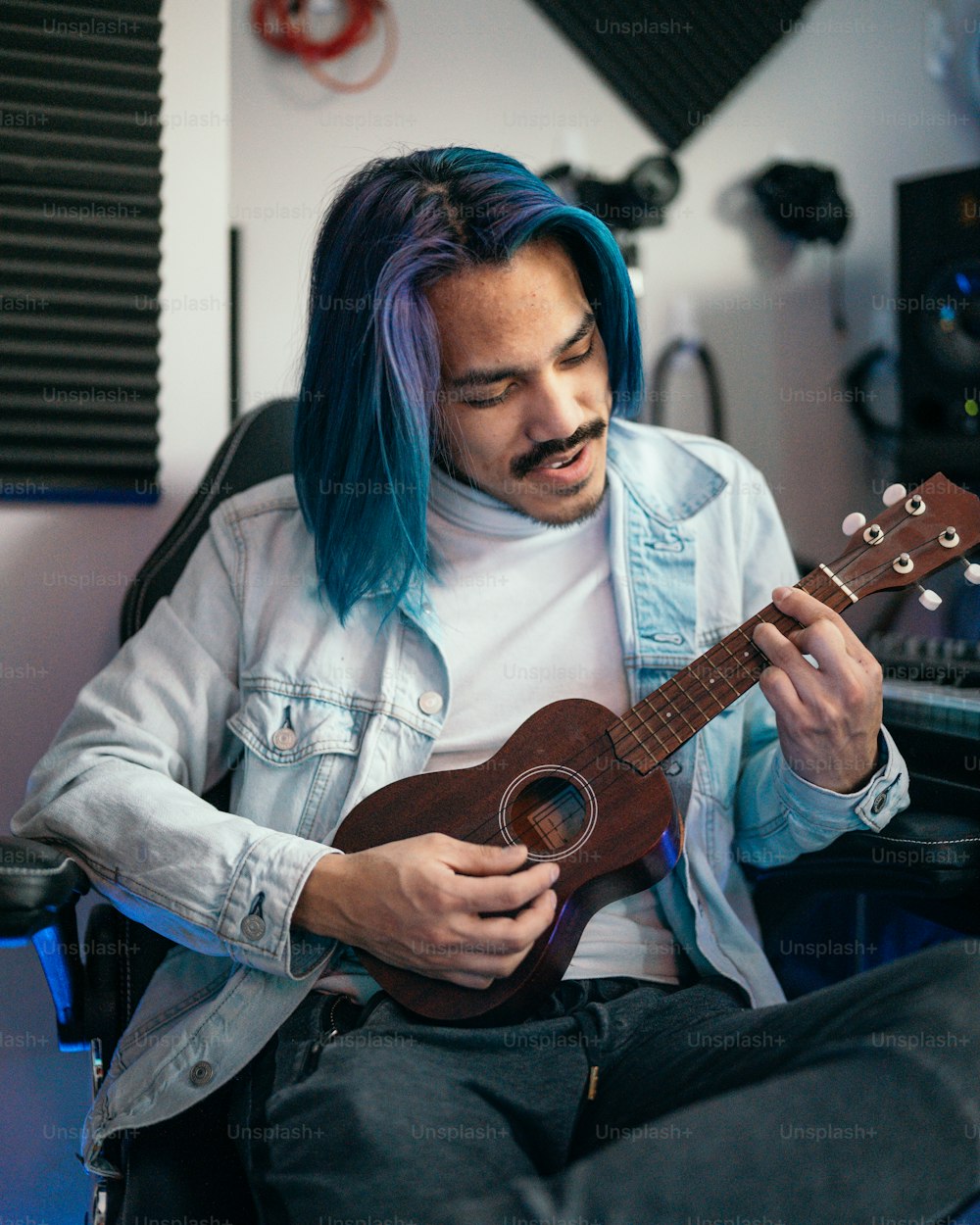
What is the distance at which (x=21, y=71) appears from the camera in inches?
62.0

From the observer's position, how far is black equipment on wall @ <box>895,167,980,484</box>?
2.16m

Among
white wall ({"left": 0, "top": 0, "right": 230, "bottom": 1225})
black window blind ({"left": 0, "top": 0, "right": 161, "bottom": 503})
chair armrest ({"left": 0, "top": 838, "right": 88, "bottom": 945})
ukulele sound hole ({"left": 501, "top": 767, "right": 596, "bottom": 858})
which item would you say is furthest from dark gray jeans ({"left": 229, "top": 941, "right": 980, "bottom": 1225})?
black window blind ({"left": 0, "top": 0, "right": 161, "bottom": 503})

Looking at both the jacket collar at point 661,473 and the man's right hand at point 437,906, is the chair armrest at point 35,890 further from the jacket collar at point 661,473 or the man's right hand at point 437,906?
the jacket collar at point 661,473

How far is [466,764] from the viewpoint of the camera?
51.4 inches

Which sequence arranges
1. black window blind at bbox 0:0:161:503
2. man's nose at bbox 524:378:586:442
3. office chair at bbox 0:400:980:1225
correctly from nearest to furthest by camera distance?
office chair at bbox 0:400:980:1225
man's nose at bbox 524:378:586:442
black window blind at bbox 0:0:161:503

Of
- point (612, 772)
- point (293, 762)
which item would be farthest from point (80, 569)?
point (612, 772)

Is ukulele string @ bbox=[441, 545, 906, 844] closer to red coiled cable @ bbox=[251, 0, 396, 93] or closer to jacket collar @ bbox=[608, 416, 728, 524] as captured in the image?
jacket collar @ bbox=[608, 416, 728, 524]

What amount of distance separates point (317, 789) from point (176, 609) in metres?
0.27

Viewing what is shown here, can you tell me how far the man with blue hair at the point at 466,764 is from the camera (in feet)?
3.00

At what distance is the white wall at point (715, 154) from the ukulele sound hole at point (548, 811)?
1.30 m

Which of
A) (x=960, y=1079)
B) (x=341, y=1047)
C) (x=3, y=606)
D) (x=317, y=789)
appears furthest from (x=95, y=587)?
(x=960, y=1079)

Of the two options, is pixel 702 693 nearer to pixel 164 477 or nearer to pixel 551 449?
pixel 551 449

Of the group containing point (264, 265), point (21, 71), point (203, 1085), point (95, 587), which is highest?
point (21, 71)

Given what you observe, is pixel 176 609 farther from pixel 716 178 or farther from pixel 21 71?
pixel 716 178
